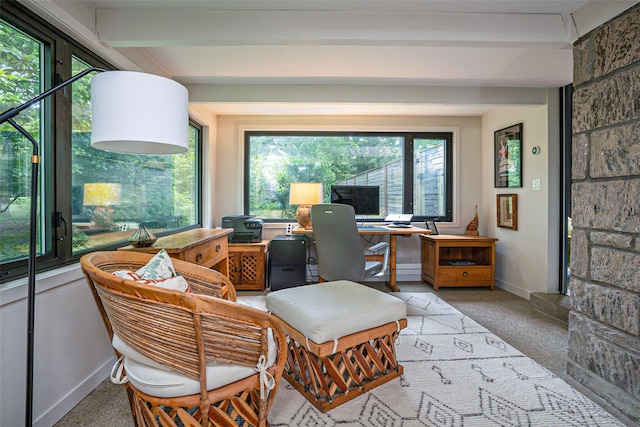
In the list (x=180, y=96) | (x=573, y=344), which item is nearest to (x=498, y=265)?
(x=573, y=344)

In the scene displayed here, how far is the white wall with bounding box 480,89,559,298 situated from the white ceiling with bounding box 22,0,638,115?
51 centimetres

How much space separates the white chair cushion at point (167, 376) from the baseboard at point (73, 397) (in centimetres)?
69

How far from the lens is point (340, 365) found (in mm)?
1632

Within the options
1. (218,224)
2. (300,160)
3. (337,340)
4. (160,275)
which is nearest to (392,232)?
(300,160)

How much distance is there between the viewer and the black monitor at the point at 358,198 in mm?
3783

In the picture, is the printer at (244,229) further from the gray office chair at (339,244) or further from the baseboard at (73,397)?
the baseboard at (73,397)

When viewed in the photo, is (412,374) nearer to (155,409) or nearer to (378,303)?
(378,303)

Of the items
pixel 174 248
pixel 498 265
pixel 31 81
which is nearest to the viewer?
pixel 31 81

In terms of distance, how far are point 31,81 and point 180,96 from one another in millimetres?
850

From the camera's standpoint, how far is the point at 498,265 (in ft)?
12.5

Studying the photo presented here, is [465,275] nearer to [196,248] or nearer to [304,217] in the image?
[304,217]

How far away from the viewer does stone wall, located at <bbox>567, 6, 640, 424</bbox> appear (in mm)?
1491

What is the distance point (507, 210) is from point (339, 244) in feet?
7.54

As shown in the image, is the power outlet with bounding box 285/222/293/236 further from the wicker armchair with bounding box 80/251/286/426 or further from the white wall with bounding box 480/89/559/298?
the wicker armchair with bounding box 80/251/286/426
